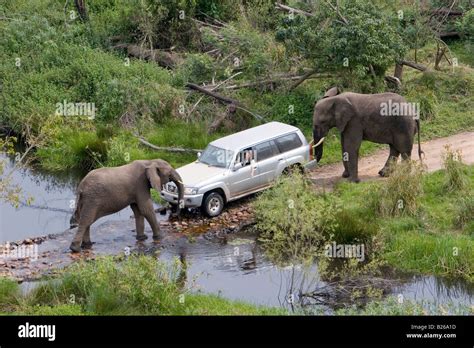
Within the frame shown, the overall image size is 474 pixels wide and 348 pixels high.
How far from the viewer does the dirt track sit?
91.4 ft

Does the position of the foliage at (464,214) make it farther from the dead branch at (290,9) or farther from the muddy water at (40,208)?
the dead branch at (290,9)

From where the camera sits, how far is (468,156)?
92.9 ft

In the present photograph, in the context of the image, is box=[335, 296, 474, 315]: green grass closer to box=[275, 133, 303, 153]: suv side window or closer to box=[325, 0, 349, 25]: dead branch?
box=[275, 133, 303, 153]: suv side window

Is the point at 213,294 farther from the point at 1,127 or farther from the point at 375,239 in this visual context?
the point at 1,127

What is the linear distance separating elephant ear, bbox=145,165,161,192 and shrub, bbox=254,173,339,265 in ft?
7.32

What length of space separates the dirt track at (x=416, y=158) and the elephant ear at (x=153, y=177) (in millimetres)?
4668

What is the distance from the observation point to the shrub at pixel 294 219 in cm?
2175

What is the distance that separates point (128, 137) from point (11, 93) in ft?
16.5

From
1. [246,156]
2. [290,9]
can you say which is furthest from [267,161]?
[290,9]

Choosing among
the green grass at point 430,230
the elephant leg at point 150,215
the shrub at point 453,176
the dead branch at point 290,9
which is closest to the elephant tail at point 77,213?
the elephant leg at point 150,215

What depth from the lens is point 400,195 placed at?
2461cm

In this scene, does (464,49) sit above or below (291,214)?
above

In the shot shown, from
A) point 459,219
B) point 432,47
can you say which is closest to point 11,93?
point 432,47

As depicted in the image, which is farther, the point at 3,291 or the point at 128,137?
the point at 128,137
